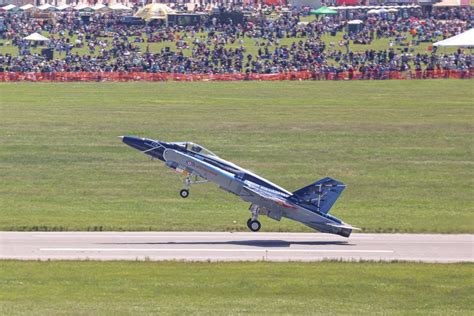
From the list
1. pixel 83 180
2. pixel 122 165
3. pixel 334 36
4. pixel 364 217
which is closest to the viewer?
pixel 364 217

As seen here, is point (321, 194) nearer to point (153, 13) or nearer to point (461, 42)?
point (461, 42)

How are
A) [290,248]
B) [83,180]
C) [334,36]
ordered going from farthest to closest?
1. [334,36]
2. [83,180]
3. [290,248]

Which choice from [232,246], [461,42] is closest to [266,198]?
[232,246]

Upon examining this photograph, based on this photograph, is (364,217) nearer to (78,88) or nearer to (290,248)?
(290,248)

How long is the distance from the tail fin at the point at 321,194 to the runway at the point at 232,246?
136 centimetres

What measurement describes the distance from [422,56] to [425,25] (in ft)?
103

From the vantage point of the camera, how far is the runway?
36.4 meters

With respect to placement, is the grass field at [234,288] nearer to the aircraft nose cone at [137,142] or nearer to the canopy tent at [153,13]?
the aircraft nose cone at [137,142]

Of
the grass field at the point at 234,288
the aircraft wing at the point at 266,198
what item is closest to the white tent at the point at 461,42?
the aircraft wing at the point at 266,198

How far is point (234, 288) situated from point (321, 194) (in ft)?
31.0

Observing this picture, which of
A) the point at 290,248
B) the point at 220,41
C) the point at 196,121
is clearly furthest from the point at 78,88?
the point at 290,248

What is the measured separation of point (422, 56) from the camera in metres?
111

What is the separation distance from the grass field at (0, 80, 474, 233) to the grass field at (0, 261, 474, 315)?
27.8ft

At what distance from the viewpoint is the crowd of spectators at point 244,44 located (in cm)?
10712
